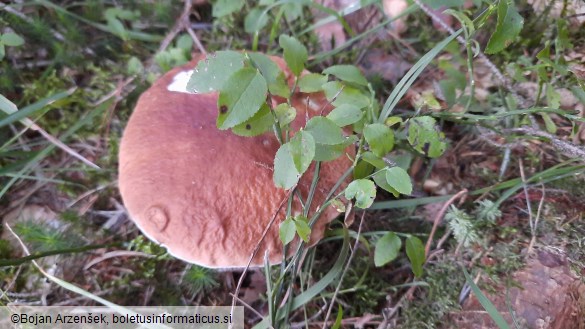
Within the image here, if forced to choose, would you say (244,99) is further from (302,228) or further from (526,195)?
(526,195)

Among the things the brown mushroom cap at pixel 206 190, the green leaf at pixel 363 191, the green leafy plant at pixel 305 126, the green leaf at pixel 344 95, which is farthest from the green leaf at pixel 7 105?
the green leaf at pixel 363 191

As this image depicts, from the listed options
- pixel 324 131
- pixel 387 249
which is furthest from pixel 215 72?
pixel 387 249

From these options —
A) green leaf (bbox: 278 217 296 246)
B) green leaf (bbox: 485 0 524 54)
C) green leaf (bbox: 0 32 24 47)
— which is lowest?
green leaf (bbox: 278 217 296 246)

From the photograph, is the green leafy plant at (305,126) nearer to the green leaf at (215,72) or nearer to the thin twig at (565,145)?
the green leaf at (215,72)

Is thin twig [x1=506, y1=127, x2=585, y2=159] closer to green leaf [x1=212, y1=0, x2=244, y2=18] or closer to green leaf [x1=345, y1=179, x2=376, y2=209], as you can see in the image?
green leaf [x1=345, y1=179, x2=376, y2=209]

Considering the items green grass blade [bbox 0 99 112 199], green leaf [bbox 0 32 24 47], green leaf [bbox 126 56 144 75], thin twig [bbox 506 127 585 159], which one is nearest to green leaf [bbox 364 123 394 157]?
thin twig [bbox 506 127 585 159]
